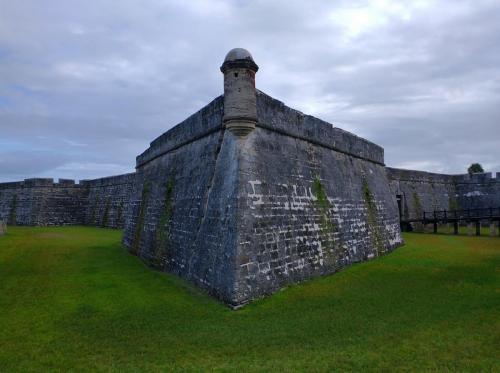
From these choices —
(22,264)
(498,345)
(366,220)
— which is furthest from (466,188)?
(22,264)

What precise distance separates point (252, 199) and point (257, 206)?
237mm

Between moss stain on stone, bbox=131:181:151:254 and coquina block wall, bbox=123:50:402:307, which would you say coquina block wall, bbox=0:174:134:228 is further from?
coquina block wall, bbox=123:50:402:307

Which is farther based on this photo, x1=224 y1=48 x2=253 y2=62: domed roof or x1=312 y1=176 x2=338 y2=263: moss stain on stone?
x1=312 y1=176 x2=338 y2=263: moss stain on stone

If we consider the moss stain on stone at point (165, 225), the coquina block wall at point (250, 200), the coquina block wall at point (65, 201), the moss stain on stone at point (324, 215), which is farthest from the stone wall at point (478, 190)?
the coquina block wall at point (65, 201)

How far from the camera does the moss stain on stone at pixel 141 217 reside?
1408cm

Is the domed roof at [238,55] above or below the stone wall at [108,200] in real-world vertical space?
above

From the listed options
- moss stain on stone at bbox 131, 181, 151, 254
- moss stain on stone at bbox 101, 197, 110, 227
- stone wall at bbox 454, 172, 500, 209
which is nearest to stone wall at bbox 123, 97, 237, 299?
moss stain on stone at bbox 131, 181, 151, 254

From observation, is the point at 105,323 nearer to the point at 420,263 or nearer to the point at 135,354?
the point at 135,354

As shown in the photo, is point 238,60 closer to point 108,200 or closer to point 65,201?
point 108,200

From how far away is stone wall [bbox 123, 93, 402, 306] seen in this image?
7.87 metres

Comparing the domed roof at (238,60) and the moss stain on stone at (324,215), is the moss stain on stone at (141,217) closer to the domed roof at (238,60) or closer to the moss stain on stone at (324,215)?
the moss stain on stone at (324,215)

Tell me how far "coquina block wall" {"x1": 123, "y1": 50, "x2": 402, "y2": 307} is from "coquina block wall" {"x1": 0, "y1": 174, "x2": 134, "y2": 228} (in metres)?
14.7

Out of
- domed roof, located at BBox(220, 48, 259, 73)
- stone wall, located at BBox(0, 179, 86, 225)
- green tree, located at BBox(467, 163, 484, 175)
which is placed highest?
green tree, located at BBox(467, 163, 484, 175)

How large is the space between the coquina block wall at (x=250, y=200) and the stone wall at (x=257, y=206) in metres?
0.03
